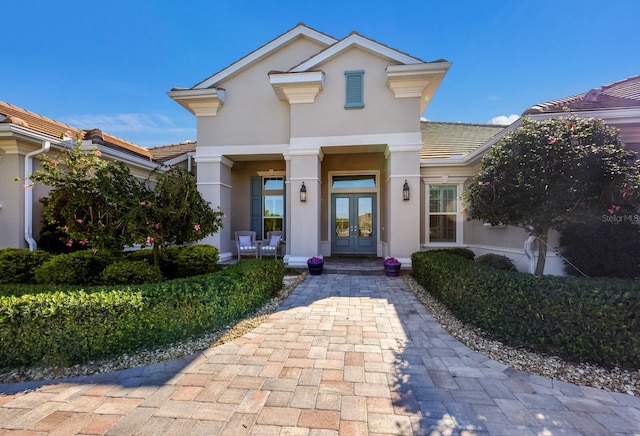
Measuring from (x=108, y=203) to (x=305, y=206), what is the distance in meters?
4.68

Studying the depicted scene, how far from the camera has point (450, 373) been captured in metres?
2.77

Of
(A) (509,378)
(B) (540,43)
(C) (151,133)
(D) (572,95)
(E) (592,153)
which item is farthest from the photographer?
(C) (151,133)

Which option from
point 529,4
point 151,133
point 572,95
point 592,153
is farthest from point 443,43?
point 151,133

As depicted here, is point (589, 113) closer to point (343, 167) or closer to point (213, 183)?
point (343, 167)

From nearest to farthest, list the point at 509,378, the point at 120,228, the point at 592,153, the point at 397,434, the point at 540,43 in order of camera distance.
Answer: the point at 397,434 < the point at 509,378 < the point at 592,153 < the point at 120,228 < the point at 540,43

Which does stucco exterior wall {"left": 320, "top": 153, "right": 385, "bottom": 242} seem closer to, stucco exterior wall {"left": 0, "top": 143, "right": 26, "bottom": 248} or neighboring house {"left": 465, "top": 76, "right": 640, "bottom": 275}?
neighboring house {"left": 465, "top": 76, "right": 640, "bottom": 275}

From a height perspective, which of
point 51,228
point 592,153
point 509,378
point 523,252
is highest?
point 592,153

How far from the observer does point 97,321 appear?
2.98m

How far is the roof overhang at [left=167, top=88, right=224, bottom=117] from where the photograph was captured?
8.24 metres

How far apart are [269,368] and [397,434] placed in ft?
4.62

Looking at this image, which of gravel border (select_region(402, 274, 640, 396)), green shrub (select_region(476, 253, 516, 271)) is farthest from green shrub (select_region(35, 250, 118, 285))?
green shrub (select_region(476, 253, 516, 271))

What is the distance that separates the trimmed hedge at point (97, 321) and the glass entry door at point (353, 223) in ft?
21.7

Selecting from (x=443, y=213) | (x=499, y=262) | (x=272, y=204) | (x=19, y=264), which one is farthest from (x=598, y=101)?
(x=19, y=264)

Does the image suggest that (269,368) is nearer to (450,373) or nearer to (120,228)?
(450,373)
